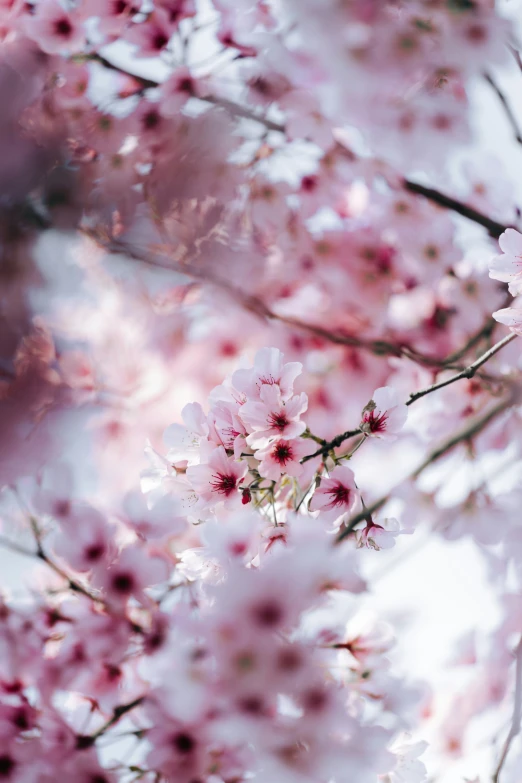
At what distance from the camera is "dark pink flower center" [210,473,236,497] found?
677mm

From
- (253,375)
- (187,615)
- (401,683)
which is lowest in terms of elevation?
(401,683)

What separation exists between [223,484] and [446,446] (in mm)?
588

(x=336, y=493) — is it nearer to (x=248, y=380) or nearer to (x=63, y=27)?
(x=248, y=380)

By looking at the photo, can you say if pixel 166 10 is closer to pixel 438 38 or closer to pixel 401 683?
pixel 438 38

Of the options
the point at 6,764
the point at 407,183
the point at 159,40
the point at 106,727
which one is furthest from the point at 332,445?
the point at 159,40

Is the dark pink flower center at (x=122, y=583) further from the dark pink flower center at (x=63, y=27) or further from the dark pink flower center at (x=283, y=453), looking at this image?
the dark pink flower center at (x=63, y=27)

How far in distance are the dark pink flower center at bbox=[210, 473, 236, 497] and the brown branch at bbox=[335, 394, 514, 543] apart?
0.65 ft

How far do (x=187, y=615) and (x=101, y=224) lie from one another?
835 mm

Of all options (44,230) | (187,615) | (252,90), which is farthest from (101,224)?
(187,615)

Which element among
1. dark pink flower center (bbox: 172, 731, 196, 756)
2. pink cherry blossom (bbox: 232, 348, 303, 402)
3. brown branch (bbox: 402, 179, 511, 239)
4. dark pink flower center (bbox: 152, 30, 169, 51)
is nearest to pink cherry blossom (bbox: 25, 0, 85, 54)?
dark pink flower center (bbox: 152, 30, 169, 51)

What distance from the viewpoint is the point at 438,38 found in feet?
4.04

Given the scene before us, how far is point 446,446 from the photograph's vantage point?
3.62ft

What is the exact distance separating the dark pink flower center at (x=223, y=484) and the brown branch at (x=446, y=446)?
20 centimetres

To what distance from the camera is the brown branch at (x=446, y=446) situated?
2.72 ft
